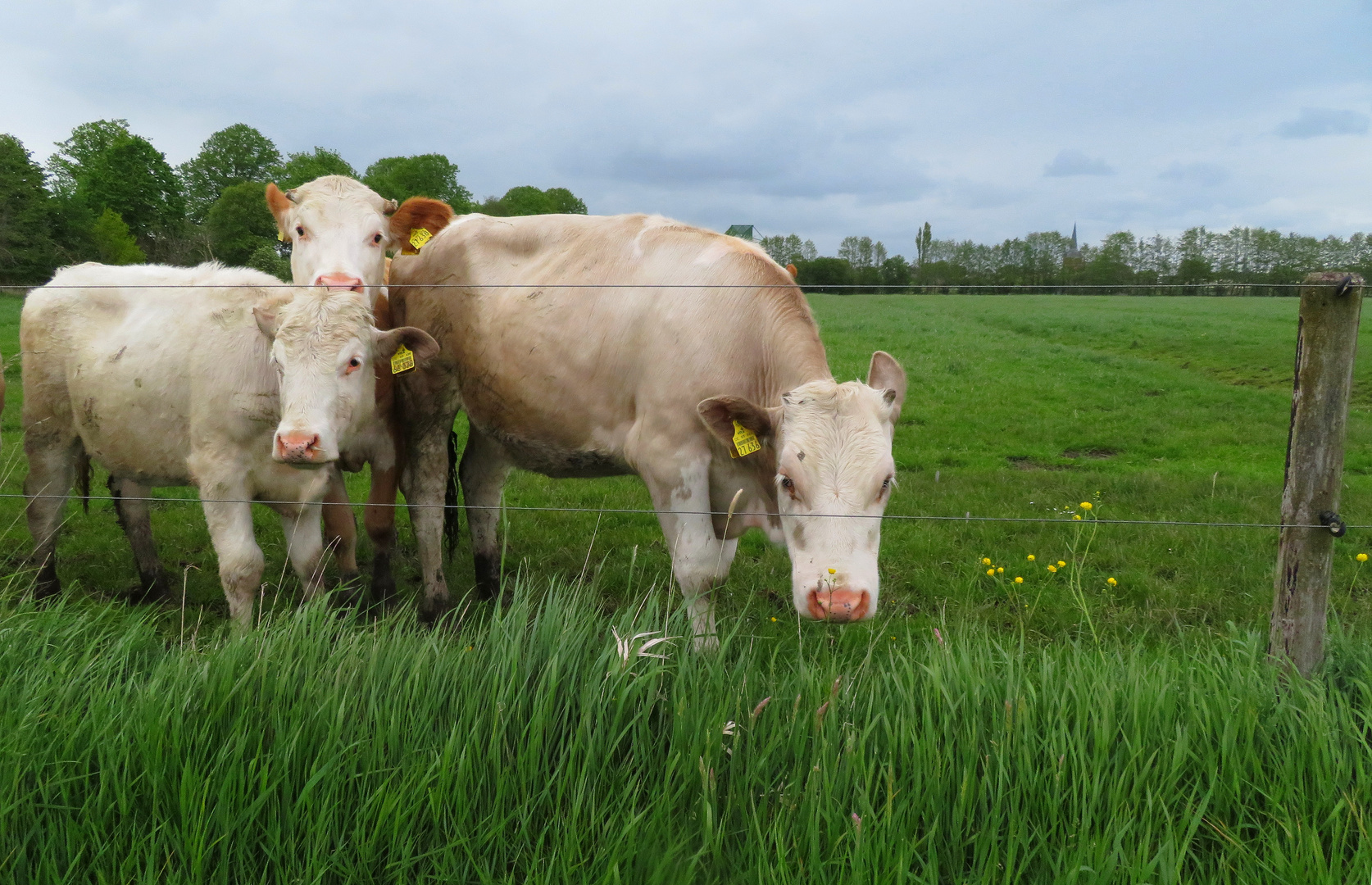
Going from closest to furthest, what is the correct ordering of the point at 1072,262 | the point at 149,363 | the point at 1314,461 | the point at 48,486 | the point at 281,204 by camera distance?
1. the point at 1314,461
2. the point at 149,363
3. the point at 281,204
4. the point at 48,486
5. the point at 1072,262

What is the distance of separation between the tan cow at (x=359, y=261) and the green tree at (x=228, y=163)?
→ 3252cm

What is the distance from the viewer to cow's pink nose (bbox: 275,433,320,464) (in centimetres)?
379

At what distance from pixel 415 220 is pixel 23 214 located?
30.8ft

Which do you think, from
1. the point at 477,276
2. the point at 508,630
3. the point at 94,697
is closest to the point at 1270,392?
the point at 477,276

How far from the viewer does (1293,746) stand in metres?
2.58

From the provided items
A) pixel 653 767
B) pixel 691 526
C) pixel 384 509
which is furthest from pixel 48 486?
pixel 653 767

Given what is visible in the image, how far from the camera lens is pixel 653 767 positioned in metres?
2.57

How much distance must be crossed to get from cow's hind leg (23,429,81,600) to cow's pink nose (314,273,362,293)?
225 cm

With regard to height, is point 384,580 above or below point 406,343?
below

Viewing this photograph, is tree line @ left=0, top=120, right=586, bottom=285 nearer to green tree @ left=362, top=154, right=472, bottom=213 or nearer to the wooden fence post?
green tree @ left=362, top=154, right=472, bottom=213

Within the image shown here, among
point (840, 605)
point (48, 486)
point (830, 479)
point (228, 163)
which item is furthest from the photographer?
point (228, 163)

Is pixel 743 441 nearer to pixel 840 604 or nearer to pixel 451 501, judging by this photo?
pixel 840 604

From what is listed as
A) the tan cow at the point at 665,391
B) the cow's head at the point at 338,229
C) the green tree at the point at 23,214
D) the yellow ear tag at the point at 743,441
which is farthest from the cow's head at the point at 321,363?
the green tree at the point at 23,214

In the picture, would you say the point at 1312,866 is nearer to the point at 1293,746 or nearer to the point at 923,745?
the point at 1293,746
